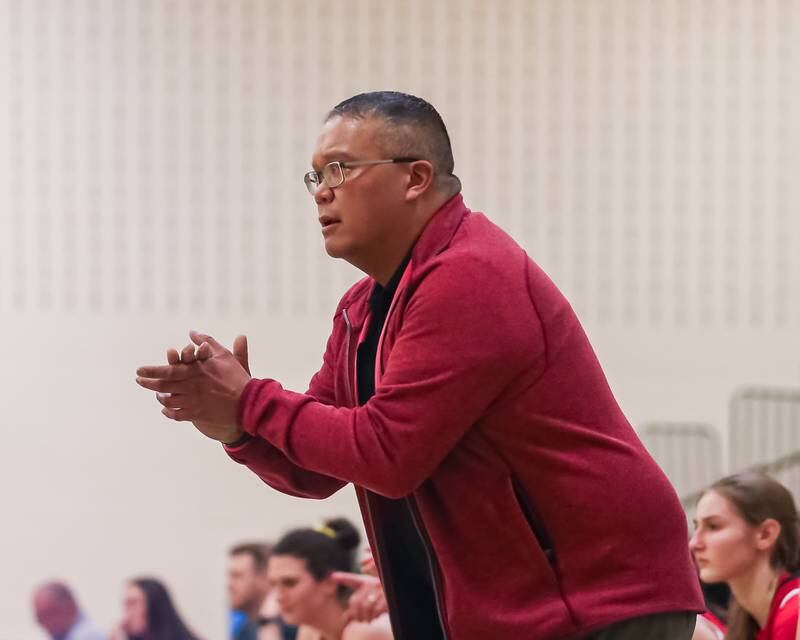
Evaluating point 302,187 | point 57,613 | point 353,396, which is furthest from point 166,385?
point 302,187

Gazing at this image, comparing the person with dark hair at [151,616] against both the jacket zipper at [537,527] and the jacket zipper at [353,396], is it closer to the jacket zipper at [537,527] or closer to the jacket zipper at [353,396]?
the jacket zipper at [353,396]

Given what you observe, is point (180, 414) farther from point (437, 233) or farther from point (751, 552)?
point (751, 552)

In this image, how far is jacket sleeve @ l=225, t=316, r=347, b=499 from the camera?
2.43 metres

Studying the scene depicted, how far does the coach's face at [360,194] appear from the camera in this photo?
91.2 inches

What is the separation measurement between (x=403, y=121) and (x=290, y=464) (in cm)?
68

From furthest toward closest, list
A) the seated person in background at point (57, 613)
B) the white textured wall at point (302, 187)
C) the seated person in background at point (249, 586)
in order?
the white textured wall at point (302, 187) → the seated person in background at point (57, 613) → the seated person in background at point (249, 586)

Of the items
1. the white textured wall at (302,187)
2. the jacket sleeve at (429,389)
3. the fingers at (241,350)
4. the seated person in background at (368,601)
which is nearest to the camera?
the jacket sleeve at (429,389)

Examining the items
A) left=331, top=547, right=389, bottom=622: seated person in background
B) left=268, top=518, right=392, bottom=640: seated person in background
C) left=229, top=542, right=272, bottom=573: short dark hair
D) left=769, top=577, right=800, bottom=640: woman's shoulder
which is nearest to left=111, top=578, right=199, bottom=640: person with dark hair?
left=229, top=542, right=272, bottom=573: short dark hair

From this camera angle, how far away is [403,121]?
7.73ft

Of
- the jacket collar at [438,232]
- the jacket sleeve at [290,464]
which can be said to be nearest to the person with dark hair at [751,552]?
the jacket sleeve at [290,464]

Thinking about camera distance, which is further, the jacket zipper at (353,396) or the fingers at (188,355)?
the jacket zipper at (353,396)

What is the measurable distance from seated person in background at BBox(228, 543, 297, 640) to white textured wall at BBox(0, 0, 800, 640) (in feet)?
6.01

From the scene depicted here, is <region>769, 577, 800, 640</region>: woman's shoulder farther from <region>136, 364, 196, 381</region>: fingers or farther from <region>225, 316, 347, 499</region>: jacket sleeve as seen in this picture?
<region>136, 364, 196, 381</region>: fingers

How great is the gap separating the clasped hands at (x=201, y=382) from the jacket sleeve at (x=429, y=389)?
4.7 inches
